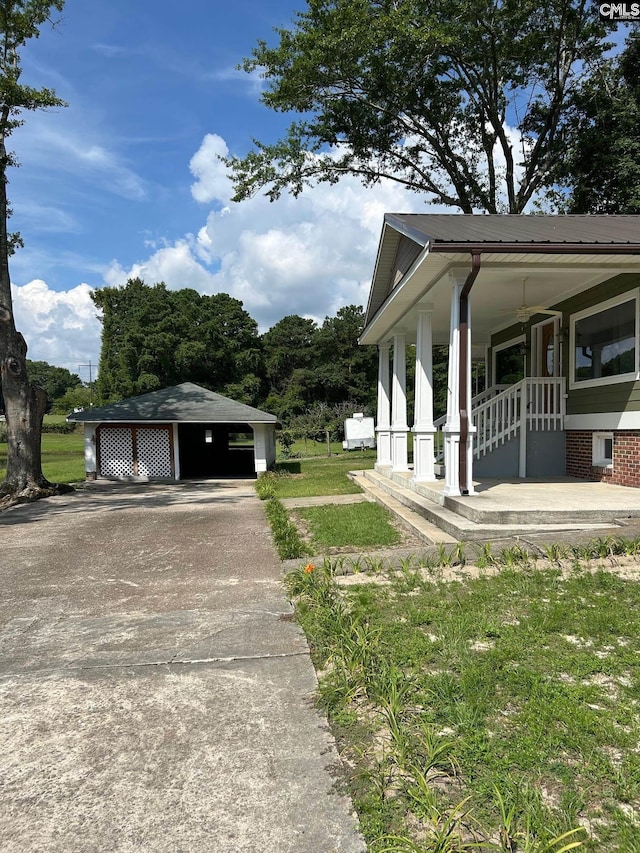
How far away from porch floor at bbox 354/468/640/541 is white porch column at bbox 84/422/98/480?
12.3 meters

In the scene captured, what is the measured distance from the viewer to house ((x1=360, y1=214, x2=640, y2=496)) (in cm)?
684

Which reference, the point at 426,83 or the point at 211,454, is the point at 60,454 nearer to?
the point at 211,454

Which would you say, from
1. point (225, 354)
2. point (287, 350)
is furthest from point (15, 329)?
point (287, 350)

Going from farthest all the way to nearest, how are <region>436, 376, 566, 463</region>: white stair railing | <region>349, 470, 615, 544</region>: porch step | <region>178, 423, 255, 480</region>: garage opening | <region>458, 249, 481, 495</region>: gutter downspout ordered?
<region>178, 423, 255, 480</region>: garage opening → <region>436, 376, 566, 463</region>: white stair railing → <region>458, 249, 481, 495</region>: gutter downspout → <region>349, 470, 615, 544</region>: porch step

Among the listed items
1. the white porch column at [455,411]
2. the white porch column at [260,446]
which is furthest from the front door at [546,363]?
the white porch column at [260,446]

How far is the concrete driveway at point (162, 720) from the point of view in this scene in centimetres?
189

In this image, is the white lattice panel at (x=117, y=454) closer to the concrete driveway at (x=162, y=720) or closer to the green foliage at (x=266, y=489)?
the green foliage at (x=266, y=489)

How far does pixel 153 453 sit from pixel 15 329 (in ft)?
18.8

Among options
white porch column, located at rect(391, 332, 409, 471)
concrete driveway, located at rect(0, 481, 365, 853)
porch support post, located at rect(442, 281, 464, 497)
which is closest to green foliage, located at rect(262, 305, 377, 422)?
white porch column, located at rect(391, 332, 409, 471)

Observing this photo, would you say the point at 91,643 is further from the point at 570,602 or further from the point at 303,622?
the point at 570,602

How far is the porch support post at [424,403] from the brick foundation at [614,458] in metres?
2.28

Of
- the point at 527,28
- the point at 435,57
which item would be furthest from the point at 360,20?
the point at 527,28

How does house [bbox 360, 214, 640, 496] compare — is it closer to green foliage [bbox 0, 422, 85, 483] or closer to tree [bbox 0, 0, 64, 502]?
tree [bbox 0, 0, 64, 502]

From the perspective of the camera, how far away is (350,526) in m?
7.41
